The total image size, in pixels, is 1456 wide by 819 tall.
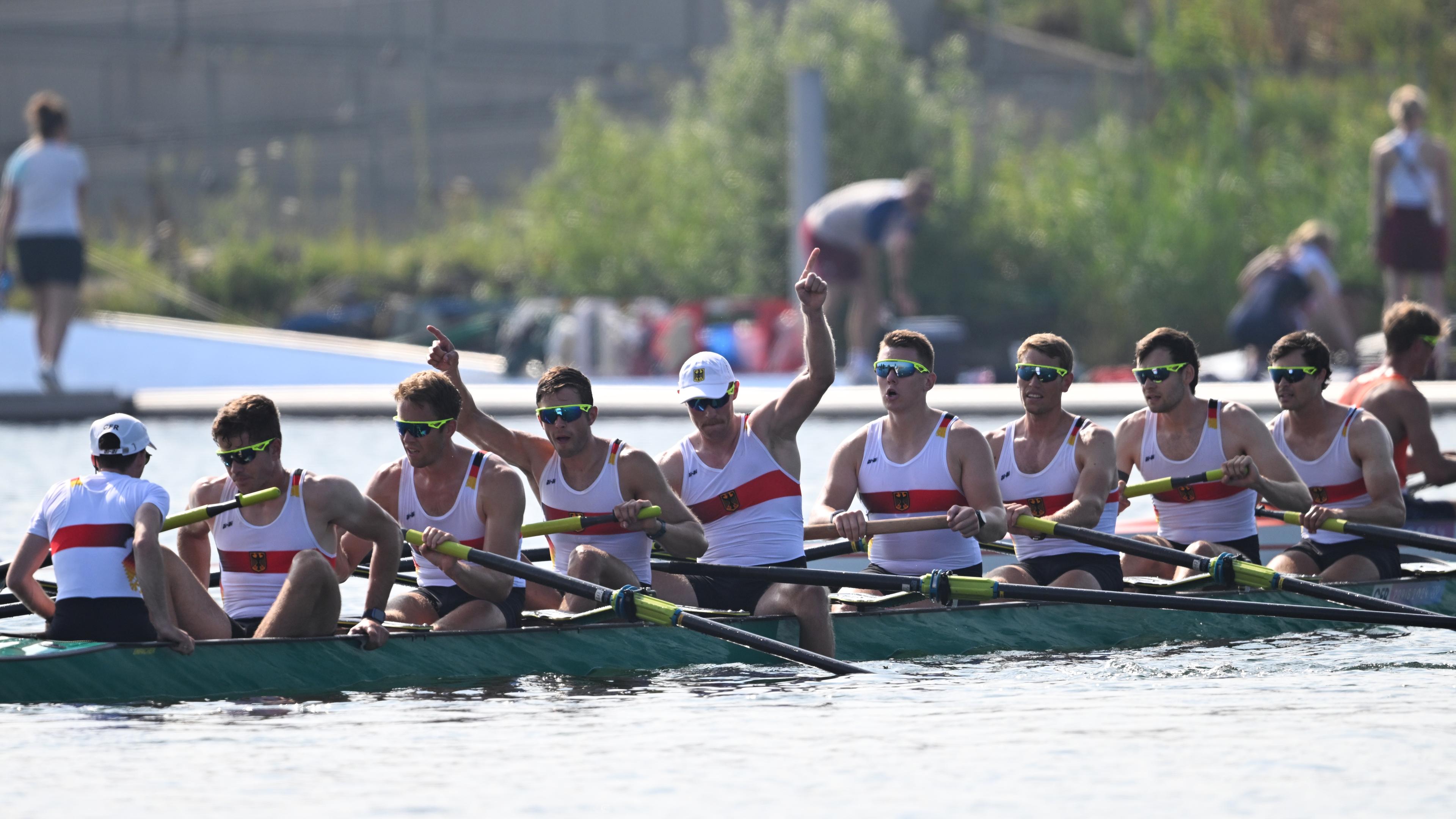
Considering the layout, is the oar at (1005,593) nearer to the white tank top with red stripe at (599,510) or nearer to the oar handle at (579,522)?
the white tank top with red stripe at (599,510)

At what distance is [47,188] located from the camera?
16016mm

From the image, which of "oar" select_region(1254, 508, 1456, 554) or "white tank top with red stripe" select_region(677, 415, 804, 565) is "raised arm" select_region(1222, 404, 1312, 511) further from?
"white tank top with red stripe" select_region(677, 415, 804, 565)

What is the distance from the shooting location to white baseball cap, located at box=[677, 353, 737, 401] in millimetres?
7910

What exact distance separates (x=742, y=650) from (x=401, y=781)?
212 centimetres

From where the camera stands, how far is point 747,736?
680 cm

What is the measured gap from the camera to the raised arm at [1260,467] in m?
8.65

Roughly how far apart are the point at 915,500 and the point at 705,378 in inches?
39.7

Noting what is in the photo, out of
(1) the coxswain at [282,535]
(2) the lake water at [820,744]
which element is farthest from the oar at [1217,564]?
(1) the coxswain at [282,535]

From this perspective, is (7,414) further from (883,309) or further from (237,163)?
(237,163)

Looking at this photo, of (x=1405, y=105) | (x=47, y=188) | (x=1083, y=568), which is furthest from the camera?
(x=1405, y=105)

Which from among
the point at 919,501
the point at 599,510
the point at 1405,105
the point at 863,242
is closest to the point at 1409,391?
the point at 919,501

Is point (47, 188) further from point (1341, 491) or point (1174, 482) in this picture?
point (1341, 491)

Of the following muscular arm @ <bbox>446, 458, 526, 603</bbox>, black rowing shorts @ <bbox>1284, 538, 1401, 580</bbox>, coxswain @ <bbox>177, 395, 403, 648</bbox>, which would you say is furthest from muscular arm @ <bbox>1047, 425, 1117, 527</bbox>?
coxswain @ <bbox>177, 395, 403, 648</bbox>

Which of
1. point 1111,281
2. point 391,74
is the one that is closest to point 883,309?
point 1111,281
